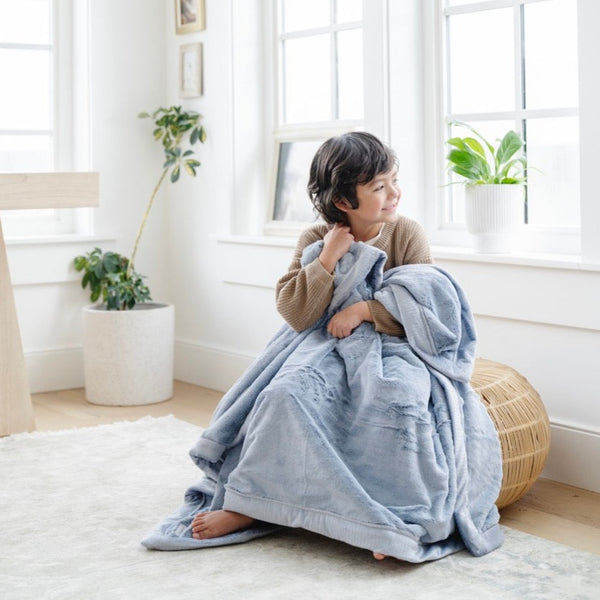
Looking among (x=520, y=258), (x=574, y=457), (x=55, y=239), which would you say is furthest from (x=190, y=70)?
(x=574, y=457)

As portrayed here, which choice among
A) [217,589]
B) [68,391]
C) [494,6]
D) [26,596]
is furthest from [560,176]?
[68,391]

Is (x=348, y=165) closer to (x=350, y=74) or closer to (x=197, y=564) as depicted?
(x=197, y=564)

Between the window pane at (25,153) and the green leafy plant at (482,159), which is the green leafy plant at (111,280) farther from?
the green leafy plant at (482,159)

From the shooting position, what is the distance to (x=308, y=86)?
4074 millimetres

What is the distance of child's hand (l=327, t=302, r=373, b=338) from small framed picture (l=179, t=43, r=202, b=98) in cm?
204

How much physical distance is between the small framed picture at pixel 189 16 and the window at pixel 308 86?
33 cm

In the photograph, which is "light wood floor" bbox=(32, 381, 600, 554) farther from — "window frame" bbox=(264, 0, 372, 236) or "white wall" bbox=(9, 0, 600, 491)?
"window frame" bbox=(264, 0, 372, 236)

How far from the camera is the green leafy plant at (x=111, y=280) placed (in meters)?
4.13

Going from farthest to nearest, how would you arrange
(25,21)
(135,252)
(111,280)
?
(135,252) < (25,21) < (111,280)

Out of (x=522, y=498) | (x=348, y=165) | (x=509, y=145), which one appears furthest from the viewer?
(x=509, y=145)

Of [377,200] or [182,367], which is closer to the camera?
[377,200]

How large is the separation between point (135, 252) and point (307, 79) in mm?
1066

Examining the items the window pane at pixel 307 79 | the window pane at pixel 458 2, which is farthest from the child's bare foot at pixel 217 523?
the window pane at pixel 307 79

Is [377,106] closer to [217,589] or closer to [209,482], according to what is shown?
[209,482]
